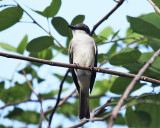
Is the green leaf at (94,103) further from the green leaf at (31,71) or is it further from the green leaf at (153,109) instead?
the green leaf at (153,109)

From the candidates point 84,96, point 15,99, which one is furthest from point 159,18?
point 15,99

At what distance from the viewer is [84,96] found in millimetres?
4414

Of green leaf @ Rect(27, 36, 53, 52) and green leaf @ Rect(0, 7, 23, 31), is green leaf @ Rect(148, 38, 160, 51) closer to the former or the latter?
green leaf @ Rect(27, 36, 53, 52)

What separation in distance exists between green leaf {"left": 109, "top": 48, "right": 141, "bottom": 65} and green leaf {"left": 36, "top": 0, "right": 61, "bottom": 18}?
87 centimetres

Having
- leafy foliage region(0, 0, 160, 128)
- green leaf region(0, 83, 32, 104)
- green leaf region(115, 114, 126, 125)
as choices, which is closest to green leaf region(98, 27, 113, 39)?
leafy foliage region(0, 0, 160, 128)

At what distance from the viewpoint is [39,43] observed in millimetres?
3424

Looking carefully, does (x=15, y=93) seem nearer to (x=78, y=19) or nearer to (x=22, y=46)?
(x=22, y=46)

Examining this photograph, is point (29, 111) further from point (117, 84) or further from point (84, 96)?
point (117, 84)

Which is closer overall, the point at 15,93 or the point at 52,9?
the point at 52,9

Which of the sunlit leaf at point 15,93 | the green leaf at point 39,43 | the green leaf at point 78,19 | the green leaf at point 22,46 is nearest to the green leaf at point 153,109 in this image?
the green leaf at point 78,19

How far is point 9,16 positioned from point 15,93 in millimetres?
1332

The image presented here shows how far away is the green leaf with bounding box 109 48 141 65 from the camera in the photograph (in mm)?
2750

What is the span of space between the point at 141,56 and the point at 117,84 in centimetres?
44

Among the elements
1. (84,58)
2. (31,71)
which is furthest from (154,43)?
(31,71)
